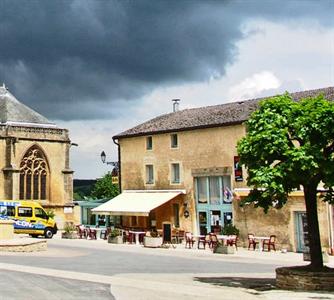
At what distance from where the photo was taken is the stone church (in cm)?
4794

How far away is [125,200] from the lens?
Result: 38.5 meters

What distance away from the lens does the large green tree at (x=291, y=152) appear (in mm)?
15578

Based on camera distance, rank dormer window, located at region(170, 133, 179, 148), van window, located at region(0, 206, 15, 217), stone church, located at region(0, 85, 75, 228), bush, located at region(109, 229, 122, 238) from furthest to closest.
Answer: stone church, located at region(0, 85, 75, 228)
van window, located at region(0, 206, 15, 217)
dormer window, located at region(170, 133, 179, 148)
bush, located at region(109, 229, 122, 238)

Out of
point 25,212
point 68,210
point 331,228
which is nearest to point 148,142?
point 25,212

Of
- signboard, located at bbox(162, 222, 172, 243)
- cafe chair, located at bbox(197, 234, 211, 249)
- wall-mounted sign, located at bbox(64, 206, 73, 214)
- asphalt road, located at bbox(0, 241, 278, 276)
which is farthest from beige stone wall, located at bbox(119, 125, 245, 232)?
wall-mounted sign, located at bbox(64, 206, 73, 214)

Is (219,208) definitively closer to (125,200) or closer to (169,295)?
(125,200)

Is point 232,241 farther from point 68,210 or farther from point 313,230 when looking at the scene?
point 68,210

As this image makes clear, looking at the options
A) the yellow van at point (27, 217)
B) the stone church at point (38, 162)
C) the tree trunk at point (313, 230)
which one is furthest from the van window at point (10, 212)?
the tree trunk at point (313, 230)

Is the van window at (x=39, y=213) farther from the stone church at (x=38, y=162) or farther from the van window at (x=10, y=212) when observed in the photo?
the stone church at (x=38, y=162)

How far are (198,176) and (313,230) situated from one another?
19.5 meters

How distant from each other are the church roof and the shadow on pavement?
35970 mm

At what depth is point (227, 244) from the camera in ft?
97.7

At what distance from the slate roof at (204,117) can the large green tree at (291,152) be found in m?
16.4

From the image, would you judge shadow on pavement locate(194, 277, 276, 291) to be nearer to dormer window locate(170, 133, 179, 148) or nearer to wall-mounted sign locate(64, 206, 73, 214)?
dormer window locate(170, 133, 179, 148)
